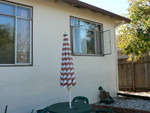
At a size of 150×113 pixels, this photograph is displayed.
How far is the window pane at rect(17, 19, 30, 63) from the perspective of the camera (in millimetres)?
5273

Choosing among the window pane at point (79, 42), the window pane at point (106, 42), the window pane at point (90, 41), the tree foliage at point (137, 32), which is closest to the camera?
the window pane at point (79, 42)

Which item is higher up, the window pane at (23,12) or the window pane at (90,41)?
the window pane at (23,12)

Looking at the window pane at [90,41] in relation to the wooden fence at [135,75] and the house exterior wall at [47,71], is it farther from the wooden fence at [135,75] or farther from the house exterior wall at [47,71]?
the wooden fence at [135,75]

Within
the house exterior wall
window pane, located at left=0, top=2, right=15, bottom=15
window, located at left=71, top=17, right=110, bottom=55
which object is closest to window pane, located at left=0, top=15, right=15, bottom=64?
window pane, located at left=0, top=2, right=15, bottom=15

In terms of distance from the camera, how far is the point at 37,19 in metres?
5.70

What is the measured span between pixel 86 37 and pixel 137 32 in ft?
13.9

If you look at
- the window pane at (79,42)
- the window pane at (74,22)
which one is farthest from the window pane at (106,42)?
the window pane at (74,22)

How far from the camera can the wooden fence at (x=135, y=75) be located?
32.0 feet

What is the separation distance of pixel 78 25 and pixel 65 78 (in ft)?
11.6

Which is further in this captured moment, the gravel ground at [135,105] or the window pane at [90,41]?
the window pane at [90,41]

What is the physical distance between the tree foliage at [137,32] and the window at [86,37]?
3.10 meters

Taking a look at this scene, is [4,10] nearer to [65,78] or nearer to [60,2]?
[60,2]

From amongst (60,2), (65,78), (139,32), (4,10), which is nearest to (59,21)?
(60,2)

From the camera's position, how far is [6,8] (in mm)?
5078
